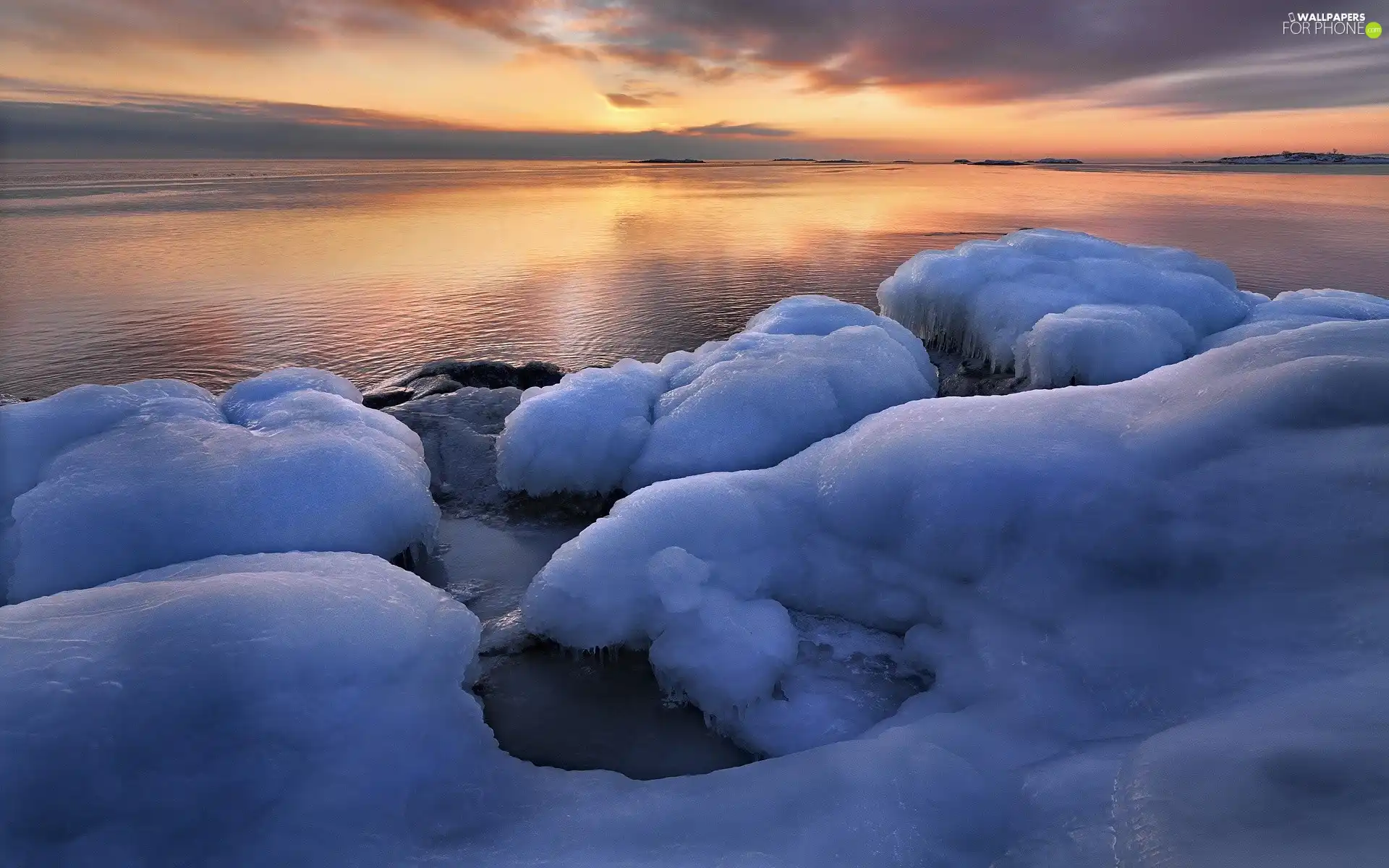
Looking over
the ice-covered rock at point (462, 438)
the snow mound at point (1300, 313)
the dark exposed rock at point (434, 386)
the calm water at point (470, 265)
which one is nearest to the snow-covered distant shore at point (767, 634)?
the ice-covered rock at point (462, 438)

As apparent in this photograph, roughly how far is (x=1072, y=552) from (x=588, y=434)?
4267mm

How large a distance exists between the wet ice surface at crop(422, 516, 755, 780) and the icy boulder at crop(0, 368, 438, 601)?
33.8 inches

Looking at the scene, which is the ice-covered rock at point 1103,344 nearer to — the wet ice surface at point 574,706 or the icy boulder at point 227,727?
the wet ice surface at point 574,706

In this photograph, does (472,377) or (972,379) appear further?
(472,377)

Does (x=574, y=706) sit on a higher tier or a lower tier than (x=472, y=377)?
lower

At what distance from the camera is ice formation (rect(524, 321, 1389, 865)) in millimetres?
2523

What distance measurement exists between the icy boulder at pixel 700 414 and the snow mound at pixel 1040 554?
1.18m

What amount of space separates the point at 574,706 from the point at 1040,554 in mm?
2863

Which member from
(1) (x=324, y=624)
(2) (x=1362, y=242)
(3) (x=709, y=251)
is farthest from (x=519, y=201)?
(1) (x=324, y=624)

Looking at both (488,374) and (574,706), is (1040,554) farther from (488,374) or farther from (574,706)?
(488,374)

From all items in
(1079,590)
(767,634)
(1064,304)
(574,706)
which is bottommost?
(574,706)

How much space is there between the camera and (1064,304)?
873 centimetres

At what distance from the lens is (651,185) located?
78375 millimetres

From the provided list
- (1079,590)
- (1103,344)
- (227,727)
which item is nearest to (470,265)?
(1103,344)
